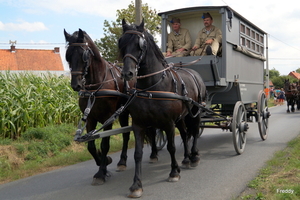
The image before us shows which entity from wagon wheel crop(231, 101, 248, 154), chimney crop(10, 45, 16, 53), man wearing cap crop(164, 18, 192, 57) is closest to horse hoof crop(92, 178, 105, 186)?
wagon wheel crop(231, 101, 248, 154)

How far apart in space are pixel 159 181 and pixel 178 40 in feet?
12.6

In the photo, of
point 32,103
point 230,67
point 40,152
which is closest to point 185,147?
point 230,67

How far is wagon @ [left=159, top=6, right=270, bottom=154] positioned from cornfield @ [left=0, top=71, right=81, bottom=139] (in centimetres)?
349

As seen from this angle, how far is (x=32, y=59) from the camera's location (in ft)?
125

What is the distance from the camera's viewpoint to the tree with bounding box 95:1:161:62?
19.1 meters

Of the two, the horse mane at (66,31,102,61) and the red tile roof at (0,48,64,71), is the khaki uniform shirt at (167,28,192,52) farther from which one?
the red tile roof at (0,48,64,71)

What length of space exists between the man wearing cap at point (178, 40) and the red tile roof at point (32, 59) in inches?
1219

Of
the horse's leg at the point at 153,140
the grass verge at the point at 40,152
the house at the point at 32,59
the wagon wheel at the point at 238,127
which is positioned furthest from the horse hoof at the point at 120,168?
the house at the point at 32,59

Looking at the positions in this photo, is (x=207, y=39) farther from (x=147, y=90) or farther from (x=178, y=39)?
(x=147, y=90)

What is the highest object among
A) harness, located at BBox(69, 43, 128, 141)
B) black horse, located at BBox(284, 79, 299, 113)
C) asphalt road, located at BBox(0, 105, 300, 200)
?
harness, located at BBox(69, 43, 128, 141)

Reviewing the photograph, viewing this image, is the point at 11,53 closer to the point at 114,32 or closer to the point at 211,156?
the point at 114,32

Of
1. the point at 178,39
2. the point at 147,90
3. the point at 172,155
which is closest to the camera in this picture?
the point at 147,90

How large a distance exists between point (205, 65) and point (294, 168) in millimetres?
2654

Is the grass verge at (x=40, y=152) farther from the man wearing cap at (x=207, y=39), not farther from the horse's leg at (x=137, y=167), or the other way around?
the man wearing cap at (x=207, y=39)
